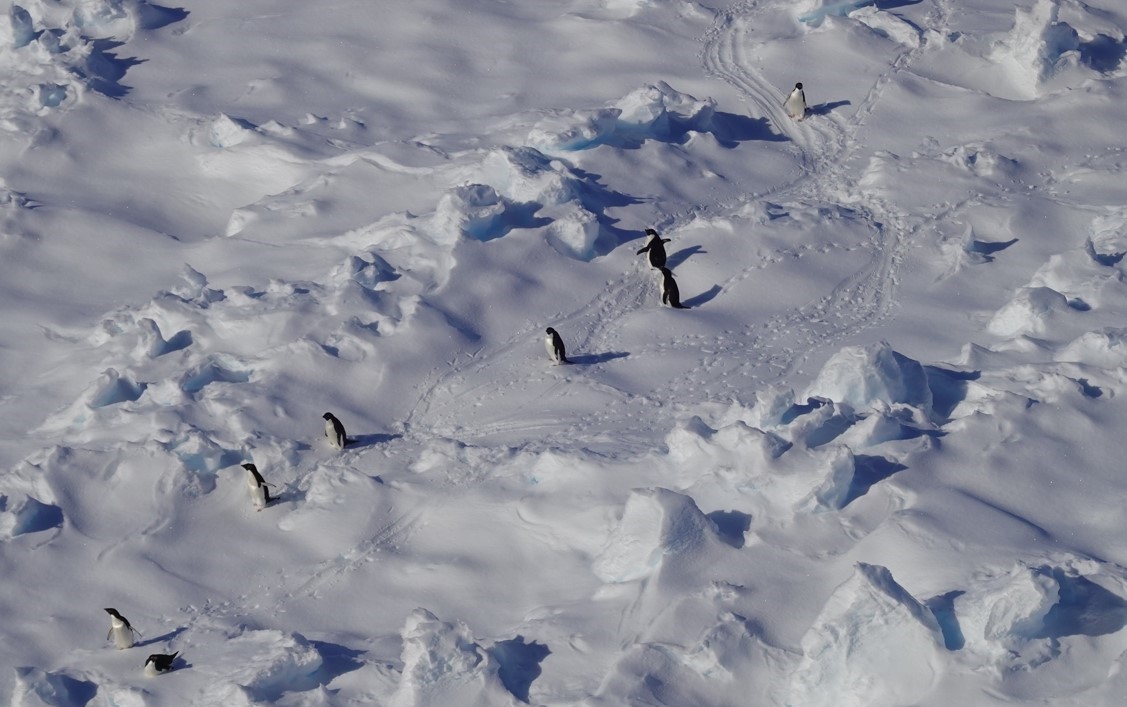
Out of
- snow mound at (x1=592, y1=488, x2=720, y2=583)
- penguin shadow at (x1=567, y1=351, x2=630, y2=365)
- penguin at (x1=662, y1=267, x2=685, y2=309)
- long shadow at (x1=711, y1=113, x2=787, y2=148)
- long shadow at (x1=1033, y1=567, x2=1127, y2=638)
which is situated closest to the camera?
long shadow at (x1=1033, y1=567, x2=1127, y2=638)

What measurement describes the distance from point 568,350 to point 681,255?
1944mm

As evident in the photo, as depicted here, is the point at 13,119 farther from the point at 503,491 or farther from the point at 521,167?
the point at 503,491

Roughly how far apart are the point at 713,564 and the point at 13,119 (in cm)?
1191

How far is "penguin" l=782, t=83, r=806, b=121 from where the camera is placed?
18.0 m

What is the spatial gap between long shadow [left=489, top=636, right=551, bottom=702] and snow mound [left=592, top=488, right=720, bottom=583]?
0.90 meters

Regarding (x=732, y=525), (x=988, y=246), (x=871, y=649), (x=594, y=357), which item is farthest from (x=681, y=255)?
(x=871, y=649)

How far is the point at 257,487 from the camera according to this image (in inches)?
491

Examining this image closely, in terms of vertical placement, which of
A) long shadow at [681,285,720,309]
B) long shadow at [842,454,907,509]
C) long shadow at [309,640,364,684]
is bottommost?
long shadow at [309,640,364,684]

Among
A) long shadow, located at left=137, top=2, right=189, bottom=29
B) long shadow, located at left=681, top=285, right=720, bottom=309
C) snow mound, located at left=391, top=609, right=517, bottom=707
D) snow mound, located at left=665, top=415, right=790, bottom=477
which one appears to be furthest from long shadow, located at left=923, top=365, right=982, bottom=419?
long shadow, located at left=137, top=2, right=189, bottom=29

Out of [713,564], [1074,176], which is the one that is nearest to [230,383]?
[713,564]

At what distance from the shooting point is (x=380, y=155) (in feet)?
55.9

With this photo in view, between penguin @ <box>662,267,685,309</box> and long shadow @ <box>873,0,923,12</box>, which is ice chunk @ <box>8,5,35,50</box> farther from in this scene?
long shadow @ <box>873,0,923,12</box>

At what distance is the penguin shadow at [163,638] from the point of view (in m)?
11.4

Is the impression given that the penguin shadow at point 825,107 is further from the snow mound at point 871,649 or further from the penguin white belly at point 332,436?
the snow mound at point 871,649
